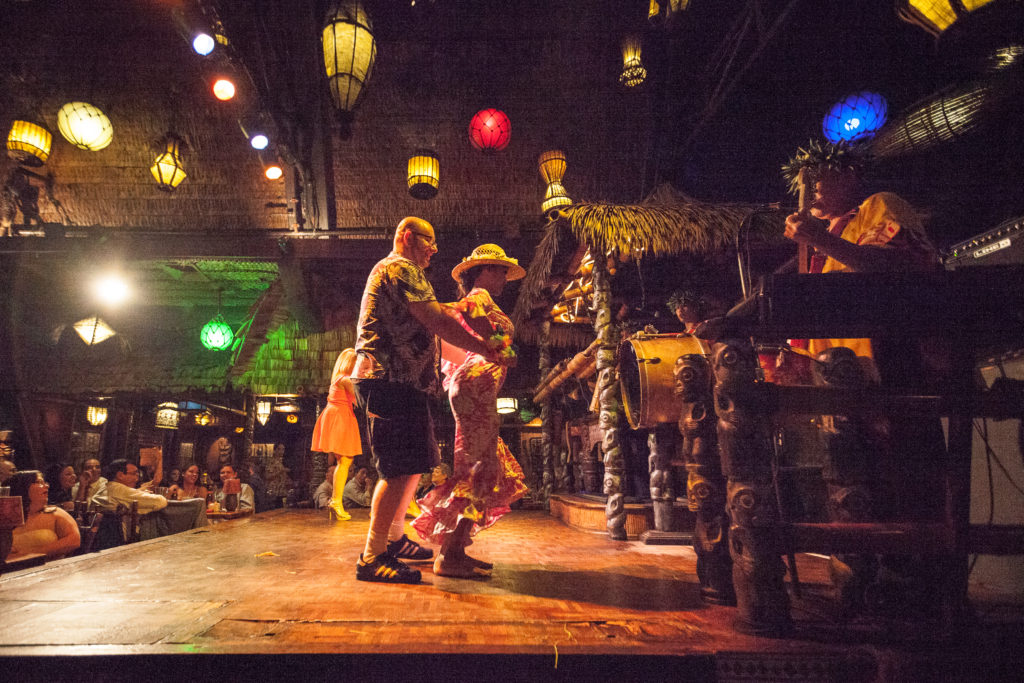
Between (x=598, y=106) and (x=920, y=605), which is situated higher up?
(x=598, y=106)

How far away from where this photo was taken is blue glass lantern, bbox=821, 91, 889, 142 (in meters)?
6.95

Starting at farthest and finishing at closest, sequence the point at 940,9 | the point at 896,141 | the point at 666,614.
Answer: the point at 896,141 → the point at 940,9 → the point at 666,614

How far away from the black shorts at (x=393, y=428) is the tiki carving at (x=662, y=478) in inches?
108

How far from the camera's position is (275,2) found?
8242 millimetres

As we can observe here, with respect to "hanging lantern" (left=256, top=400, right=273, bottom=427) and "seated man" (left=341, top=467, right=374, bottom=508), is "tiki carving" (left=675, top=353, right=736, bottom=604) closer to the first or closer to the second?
"seated man" (left=341, top=467, right=374, bottom=508)

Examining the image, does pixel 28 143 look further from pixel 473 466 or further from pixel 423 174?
pixel 473 466

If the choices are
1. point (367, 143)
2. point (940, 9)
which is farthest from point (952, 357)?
point (367, 143)

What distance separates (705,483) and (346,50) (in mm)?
5843

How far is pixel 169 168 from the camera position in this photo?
28.8ft

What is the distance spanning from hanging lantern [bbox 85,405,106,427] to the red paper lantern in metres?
10.8

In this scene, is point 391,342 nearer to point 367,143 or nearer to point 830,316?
point 830,316

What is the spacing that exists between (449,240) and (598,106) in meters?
4.07

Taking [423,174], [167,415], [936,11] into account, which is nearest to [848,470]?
[936,11]

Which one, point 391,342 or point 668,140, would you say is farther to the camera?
point 668,140
